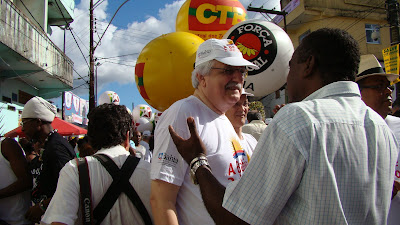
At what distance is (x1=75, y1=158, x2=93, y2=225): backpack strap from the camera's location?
1.79 metres

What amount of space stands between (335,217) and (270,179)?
0.26 m

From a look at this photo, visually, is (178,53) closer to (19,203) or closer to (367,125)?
(19,203)

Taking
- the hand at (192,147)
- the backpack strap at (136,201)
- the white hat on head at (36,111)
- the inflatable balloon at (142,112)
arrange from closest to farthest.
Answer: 1. the hand at (192,147)
2. the backpack strap at (136,201)
3. the white hat on head at (36,111)
4. the inflatable balloon at (142,112)

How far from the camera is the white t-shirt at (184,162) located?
168 centimetres

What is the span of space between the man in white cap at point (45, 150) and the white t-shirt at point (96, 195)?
84 cm

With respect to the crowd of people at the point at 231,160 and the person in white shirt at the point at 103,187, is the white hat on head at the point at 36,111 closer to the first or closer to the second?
the crowd of people at the point at 231,160

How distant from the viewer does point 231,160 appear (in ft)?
6.05

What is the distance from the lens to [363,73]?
292cm

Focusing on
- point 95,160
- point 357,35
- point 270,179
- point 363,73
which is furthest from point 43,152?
point 357,35

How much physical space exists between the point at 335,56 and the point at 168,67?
2311 millimetres

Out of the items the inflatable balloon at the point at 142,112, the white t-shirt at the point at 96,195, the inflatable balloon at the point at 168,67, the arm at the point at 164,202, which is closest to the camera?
the arm at the point at 164,202

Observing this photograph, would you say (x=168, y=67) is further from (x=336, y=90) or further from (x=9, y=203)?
(x=336, y=90)

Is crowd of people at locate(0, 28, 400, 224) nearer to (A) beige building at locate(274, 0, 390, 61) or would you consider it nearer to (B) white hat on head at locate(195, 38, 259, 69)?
(B) white hat on head at locate(195, 38, 259, 69)

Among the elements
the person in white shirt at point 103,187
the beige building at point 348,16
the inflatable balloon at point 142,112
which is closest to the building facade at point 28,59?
the inflatable balloon at point 142,112
